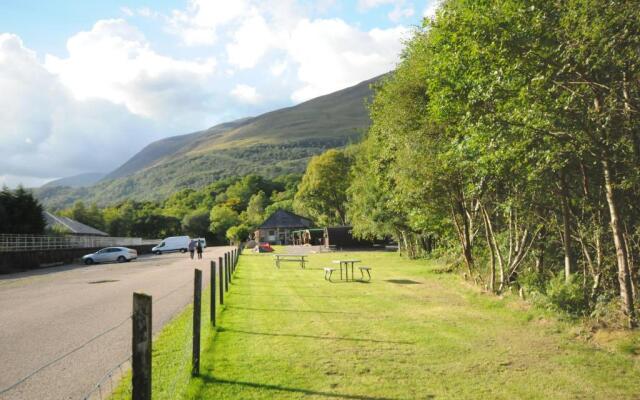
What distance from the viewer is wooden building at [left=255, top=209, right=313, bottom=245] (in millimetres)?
89000

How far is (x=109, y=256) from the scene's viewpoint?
43.1 m

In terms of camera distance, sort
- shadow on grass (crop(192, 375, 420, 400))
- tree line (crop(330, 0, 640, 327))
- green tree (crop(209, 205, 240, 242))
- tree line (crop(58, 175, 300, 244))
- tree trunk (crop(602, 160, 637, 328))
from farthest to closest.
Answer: green tree (crop(209, 205, 240, 242))
tree line (crop(58, 175, 300, 244))
tree trunk (crop(602, 160, 637, 328))
tree line (crop(330, 0, 640, 327))
shadow on grass (crop(192, 375, 420, 400))

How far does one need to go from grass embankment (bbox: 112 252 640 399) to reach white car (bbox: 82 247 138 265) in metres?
33.0

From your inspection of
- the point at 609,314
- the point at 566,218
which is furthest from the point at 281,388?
the point at 566,218

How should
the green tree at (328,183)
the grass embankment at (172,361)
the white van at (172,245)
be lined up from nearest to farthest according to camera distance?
the grass embankment at (172,361)
the white van at (172,245)
the green tree at (328,183)

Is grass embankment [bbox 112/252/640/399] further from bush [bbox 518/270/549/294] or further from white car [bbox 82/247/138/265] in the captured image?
white car [bbox 82/247/138/265]

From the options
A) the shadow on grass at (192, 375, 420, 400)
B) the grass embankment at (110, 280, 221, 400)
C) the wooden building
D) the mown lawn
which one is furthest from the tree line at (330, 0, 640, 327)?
the wooden building

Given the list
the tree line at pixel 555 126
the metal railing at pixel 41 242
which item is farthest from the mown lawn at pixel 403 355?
the metal railing at pixel 41 242

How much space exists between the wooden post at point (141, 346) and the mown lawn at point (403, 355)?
2.24m

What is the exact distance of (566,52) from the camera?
26.5 ft

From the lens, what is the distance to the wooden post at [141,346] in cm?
386

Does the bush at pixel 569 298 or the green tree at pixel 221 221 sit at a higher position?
the green tree at pixel 221 221

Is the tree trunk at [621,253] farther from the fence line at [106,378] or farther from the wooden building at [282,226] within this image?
the wooden building at [282,226]

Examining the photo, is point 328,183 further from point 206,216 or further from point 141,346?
point 141,346
